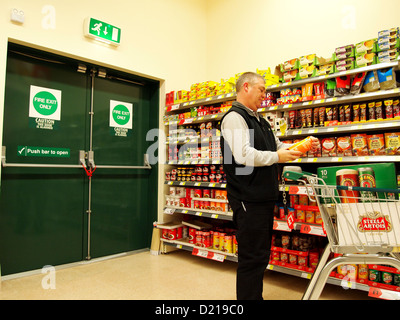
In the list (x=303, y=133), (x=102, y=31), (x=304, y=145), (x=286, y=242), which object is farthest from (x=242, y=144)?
(x=102, y=31)

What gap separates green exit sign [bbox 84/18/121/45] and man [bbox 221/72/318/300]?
2400mm

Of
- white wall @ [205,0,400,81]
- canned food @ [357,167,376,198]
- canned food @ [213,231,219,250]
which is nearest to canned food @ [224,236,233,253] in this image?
canned food @ [213,231,219,250]

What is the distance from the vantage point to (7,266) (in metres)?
3.27

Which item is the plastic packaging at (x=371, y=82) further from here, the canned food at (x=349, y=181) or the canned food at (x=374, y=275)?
the canned food at (x=374, y=275)

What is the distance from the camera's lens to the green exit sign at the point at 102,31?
3.65 m

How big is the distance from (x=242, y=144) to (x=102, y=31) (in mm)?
2749

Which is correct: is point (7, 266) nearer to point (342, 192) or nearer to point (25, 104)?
point (25, 104)

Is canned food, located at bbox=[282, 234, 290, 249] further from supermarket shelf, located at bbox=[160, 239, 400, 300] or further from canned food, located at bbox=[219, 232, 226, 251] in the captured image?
canned food, located at bbox=[219, 232, 226, 251]

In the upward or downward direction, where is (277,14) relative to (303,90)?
upward

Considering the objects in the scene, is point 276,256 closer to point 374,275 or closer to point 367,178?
point 374,275

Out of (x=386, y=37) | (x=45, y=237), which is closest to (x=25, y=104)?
(x=45, y=237)
